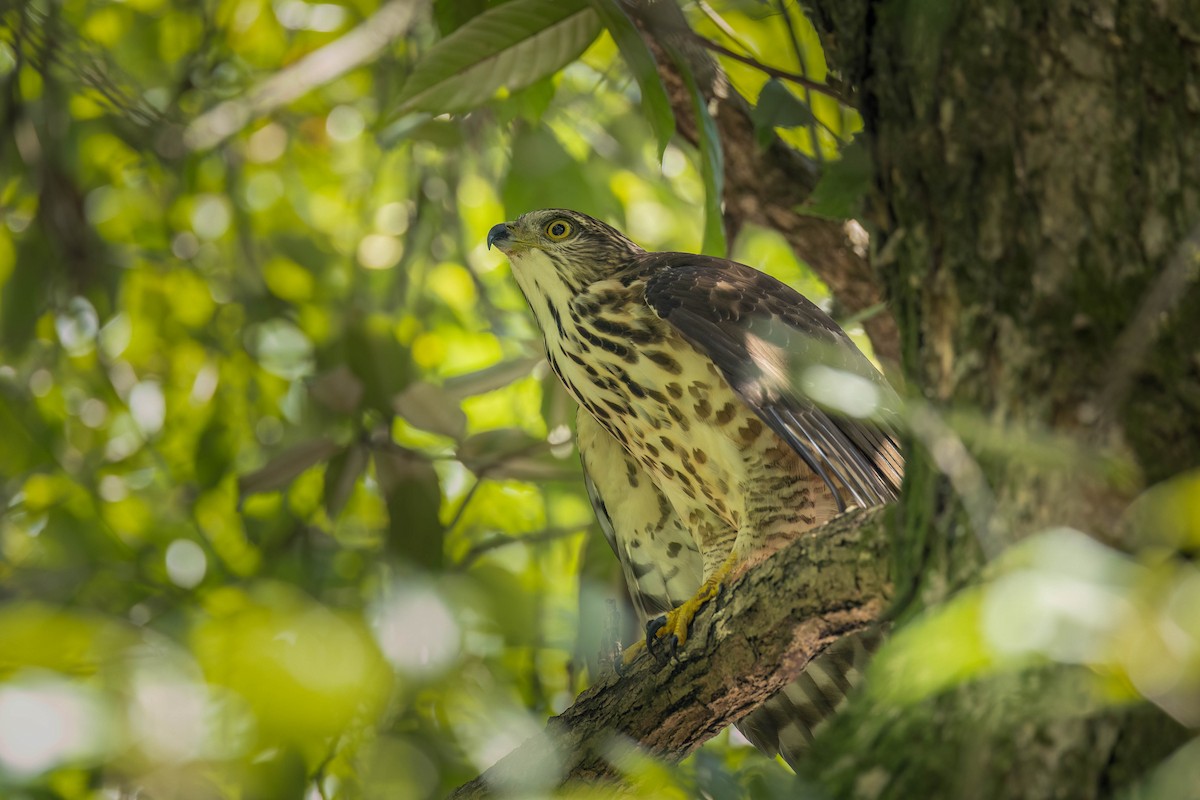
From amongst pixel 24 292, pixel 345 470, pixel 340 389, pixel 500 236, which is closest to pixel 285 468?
pixel 345 470

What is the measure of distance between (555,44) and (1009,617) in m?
2.60

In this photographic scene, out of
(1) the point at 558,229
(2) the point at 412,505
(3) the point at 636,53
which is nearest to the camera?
(3) the point at 636,53

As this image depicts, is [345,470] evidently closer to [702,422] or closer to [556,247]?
[556,247]

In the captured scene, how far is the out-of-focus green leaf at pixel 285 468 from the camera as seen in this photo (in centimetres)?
410

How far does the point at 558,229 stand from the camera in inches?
167

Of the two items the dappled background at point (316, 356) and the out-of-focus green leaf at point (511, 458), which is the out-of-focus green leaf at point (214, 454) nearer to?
the dappled background at point (316, 356)

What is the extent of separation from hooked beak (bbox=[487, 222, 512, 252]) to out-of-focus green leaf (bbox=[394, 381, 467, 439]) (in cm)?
54

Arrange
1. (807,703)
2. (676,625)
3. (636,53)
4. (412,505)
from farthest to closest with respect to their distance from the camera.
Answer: (412,505), (807,703), (676,625), (636,53)

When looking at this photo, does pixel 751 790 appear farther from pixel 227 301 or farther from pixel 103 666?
pixel 227 301

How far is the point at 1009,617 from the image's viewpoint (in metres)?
1.04

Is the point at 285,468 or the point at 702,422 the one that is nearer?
the point at 702,422

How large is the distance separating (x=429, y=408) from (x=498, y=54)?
134cm

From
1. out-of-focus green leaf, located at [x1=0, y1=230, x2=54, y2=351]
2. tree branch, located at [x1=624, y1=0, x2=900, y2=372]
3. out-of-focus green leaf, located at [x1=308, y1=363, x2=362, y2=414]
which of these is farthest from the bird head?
out-of-focus green leaf, located at [x1=0, y1=230, x2=54, y2=351]

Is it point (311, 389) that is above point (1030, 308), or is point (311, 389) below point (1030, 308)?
above
